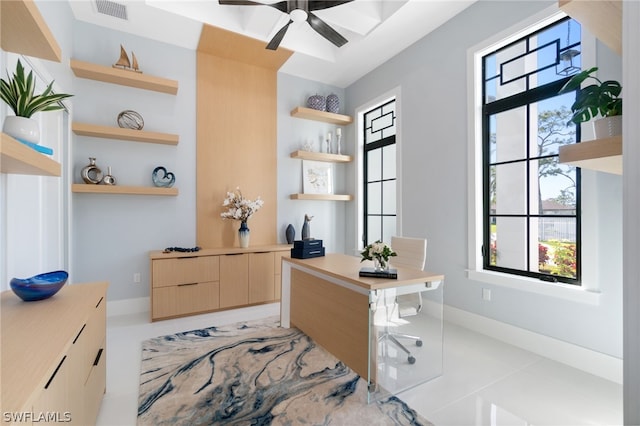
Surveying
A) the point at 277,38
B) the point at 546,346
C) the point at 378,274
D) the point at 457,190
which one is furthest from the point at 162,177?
the point at 546,346

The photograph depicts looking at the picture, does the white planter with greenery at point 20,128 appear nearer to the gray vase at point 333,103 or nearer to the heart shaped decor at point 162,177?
the heart shaped decor at point 162,177

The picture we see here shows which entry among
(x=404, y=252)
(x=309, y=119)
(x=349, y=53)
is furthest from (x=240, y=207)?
(x=349, y=53)

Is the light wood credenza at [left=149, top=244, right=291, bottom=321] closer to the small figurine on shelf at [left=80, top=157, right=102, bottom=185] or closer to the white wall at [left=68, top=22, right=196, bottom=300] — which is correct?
the white wall at [left=68, top=22, right=196, bottom=300]

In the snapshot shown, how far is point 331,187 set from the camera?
5.13 metres

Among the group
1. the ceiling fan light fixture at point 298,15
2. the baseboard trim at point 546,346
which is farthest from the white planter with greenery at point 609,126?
the ceiling fan light fixture at point 298,15

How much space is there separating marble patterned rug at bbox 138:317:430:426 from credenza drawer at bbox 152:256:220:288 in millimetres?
742

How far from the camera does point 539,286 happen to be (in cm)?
257

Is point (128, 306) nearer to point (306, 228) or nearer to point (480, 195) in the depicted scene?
point (306, 228)

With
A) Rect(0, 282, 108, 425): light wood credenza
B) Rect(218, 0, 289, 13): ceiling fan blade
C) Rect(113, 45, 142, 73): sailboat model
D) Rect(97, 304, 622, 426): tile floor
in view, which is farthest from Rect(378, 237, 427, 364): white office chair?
Rect(113, 45, 142, 73): sailboat model

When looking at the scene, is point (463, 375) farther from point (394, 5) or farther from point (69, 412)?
point (394, 5)

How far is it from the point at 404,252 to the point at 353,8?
2.80m

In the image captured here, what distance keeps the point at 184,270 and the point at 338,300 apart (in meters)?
2.14

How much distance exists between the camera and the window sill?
2293 millimetres

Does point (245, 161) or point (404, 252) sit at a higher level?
point (245, 161)
